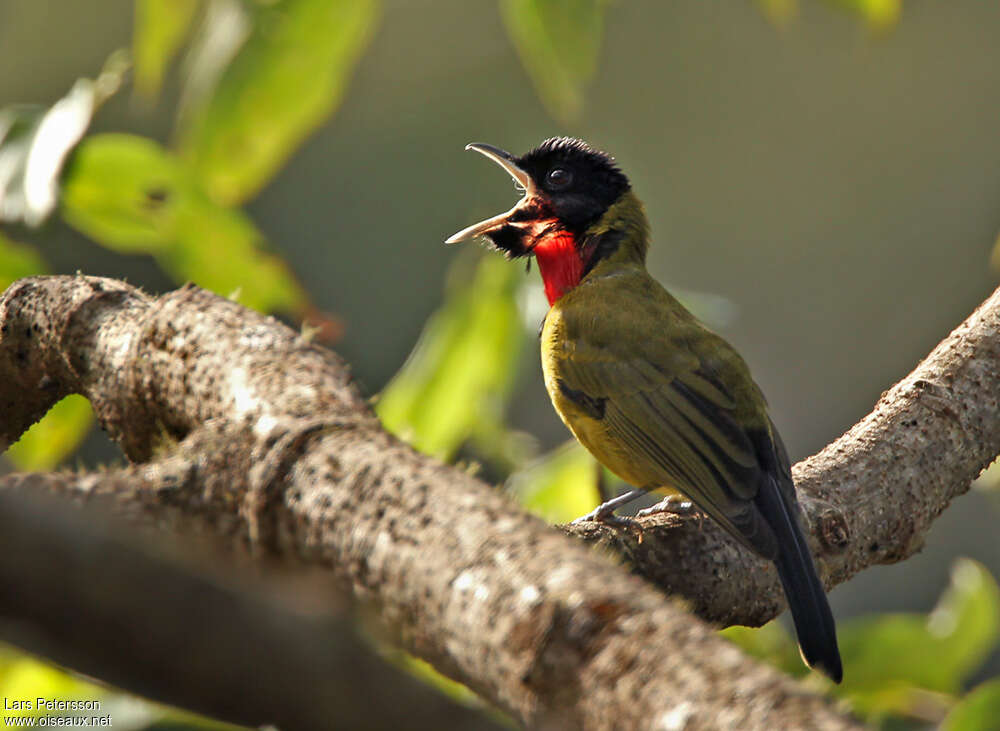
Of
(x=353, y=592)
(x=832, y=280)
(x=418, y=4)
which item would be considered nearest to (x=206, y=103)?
(x=353, y=592)

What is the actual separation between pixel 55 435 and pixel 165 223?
0.46m

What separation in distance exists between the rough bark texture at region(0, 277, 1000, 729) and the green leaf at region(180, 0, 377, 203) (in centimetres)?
25

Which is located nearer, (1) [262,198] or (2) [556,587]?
(2) [556,587]

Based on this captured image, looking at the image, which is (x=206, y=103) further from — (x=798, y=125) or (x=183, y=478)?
(x=798, y=125)

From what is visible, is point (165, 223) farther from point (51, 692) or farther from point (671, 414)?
point (671, 414)

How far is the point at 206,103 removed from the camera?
70.3 inches

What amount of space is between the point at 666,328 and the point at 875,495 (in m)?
1.07

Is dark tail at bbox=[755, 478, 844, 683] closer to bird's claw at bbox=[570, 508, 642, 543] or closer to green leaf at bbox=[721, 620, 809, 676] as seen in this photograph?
green leaf at bbox=[721, 620, 809, 676]

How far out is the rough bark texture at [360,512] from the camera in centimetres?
85

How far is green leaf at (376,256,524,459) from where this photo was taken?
2107mm

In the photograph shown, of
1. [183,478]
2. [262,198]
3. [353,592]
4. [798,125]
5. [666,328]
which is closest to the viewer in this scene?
[353,592]

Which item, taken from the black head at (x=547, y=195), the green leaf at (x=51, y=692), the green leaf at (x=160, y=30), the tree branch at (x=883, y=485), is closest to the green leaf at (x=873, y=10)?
the tree branch at (x=883, y=485)

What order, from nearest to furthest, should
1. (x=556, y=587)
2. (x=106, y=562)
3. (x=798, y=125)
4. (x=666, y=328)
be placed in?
(x=106, y=562) → (x=556, y=587) → (x=666, y=328) → (x=798, y=125)

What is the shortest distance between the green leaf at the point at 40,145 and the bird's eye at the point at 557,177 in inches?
76.1
